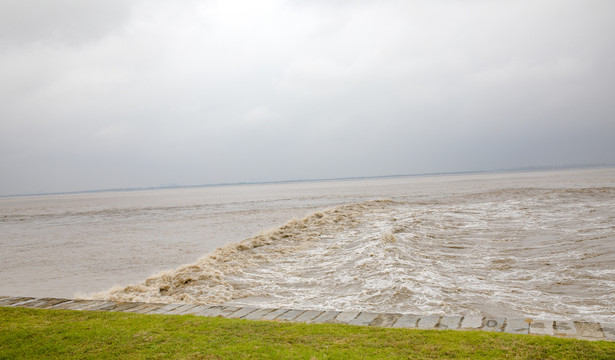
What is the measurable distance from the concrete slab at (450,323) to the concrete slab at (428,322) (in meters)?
0.09

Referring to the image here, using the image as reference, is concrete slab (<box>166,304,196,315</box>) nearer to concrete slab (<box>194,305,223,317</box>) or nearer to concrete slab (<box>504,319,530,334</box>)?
concrete slab (<box>194,305,223,317</box>)

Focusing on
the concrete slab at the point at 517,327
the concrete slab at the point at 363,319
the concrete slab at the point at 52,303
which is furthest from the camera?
the concrete slab at the point at 52,303

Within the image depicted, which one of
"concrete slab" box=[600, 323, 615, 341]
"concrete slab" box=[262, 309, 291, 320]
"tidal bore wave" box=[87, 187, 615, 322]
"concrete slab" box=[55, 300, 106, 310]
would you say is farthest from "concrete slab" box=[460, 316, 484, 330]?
"concrete slab" box=[55, 300, 106, 310]

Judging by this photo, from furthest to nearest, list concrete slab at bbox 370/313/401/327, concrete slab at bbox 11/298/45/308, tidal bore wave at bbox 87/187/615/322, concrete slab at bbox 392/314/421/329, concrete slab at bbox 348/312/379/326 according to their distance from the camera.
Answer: tidal bore wave at bbox 87/187/615/322, concrete slab at bbox 11/298/45/308, concrete slab at bbox 348/312/379/326, concrete slab at bbox 370/313/401/327, concrete slab at bbox 392/314/421/329

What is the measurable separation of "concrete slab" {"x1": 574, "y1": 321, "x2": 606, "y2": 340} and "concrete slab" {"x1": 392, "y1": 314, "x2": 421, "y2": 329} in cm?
212

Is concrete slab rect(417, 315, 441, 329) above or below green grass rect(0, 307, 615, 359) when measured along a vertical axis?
below

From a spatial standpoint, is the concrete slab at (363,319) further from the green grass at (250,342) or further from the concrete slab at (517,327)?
the concrete slab at (517,327)

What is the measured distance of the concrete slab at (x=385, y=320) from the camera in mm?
→ 6408

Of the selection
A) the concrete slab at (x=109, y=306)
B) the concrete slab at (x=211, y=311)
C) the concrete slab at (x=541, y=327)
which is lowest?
the concrete slab at (x=211, y=311)

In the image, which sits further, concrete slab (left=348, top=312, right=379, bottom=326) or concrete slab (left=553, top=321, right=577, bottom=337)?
concrete slab (left=348, top=312, right=379, bottom=326)

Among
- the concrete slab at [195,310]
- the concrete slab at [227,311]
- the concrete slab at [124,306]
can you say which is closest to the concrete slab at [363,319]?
the concrete slab at [227,311]

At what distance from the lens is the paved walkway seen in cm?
576

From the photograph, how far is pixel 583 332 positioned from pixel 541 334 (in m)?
0.56

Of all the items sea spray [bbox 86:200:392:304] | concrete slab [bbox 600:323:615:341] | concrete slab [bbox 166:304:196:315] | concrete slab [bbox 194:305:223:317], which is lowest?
sea spray [bbox 86:200:392:304]
